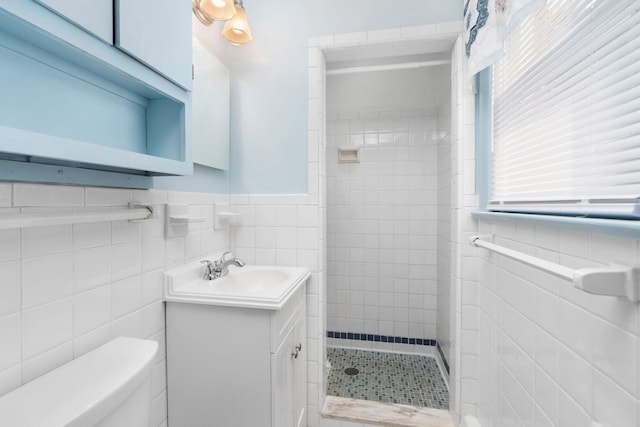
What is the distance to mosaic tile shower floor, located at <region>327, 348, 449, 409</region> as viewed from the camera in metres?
1.76

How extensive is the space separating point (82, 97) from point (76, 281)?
512 mm

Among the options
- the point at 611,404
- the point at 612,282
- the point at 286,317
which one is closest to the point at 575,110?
the point at 612,282

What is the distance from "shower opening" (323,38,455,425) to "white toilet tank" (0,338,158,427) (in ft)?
5.21

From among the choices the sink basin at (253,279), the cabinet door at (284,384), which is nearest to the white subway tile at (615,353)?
the cabinet door at (284,384)

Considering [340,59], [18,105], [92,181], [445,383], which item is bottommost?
[445,383]

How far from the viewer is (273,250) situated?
5.15 feet

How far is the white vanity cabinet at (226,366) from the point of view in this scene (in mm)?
1004

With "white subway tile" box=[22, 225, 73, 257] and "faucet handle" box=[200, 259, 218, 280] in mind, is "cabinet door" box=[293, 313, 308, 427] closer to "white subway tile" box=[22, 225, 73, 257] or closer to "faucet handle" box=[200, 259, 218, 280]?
"faucet handle" box=[200, 259, 218, 280]

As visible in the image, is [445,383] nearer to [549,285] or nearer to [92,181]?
[549,285]

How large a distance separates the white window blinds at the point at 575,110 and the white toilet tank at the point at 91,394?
3.78 feet

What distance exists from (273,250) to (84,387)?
3.29 feet

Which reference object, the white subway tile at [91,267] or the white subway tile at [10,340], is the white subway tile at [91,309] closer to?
the white subway tile at [91,267]

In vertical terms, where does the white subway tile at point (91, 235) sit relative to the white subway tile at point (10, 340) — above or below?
above

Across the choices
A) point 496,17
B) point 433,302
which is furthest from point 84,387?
point 433,302
